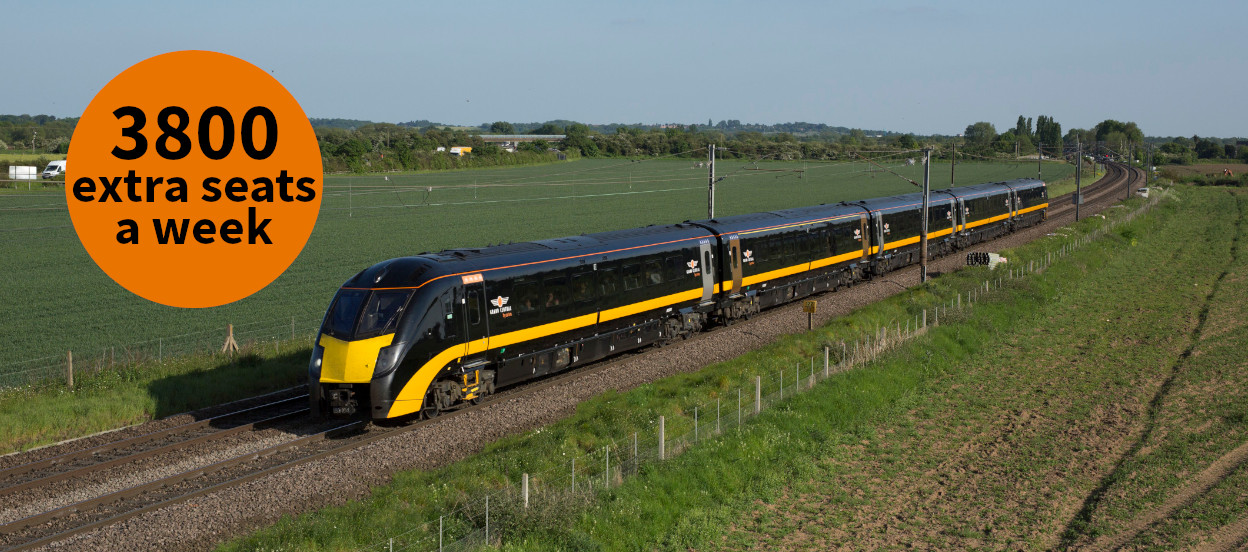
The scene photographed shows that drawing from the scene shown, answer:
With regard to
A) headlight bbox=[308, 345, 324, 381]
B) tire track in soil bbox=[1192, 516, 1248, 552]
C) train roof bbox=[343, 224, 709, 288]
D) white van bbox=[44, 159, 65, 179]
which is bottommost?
tire track in soil bbox=[1192, 516, 1248, 552]

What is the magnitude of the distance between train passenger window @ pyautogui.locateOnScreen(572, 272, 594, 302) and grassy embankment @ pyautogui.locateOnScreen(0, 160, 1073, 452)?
8.06 metres

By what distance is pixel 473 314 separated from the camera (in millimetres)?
22391

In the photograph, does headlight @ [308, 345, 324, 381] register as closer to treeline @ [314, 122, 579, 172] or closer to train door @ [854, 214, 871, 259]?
train door @ [854, 214, 871, 259]

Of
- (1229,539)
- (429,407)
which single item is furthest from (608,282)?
(1229,539)

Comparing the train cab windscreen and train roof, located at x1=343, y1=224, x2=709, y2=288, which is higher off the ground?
train roof, located at x1=343, y1=224, x2=709, y2=288

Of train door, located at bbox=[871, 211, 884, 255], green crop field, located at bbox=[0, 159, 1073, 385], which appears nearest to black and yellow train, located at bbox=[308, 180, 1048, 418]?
train door, located at bbox=[871, 211, 884, 255]

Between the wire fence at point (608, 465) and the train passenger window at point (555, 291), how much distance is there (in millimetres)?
4430

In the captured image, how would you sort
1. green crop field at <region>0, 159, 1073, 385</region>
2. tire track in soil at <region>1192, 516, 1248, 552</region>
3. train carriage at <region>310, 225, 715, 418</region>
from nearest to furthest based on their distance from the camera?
tire track in soil at <region>1192, 516, 1248, 552</region>
train carriage at <region>310, 225, 715, 418</region>
green crop field at <region>0, 159, 1073, 385</region>

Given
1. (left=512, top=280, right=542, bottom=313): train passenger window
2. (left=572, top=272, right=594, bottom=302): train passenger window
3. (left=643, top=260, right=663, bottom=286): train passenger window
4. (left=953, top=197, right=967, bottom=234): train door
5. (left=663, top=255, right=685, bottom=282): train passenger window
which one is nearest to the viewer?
(left=512, top=280, right=542, bottom=313): train passenger window

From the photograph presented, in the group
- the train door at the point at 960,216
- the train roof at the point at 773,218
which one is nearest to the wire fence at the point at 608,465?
the train roof at the point at 773,218

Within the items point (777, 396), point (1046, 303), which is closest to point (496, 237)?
point (1046, 303)

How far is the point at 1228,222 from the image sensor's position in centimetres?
7581

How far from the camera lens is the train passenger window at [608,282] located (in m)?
26.4

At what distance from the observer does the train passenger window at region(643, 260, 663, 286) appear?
2817cm
